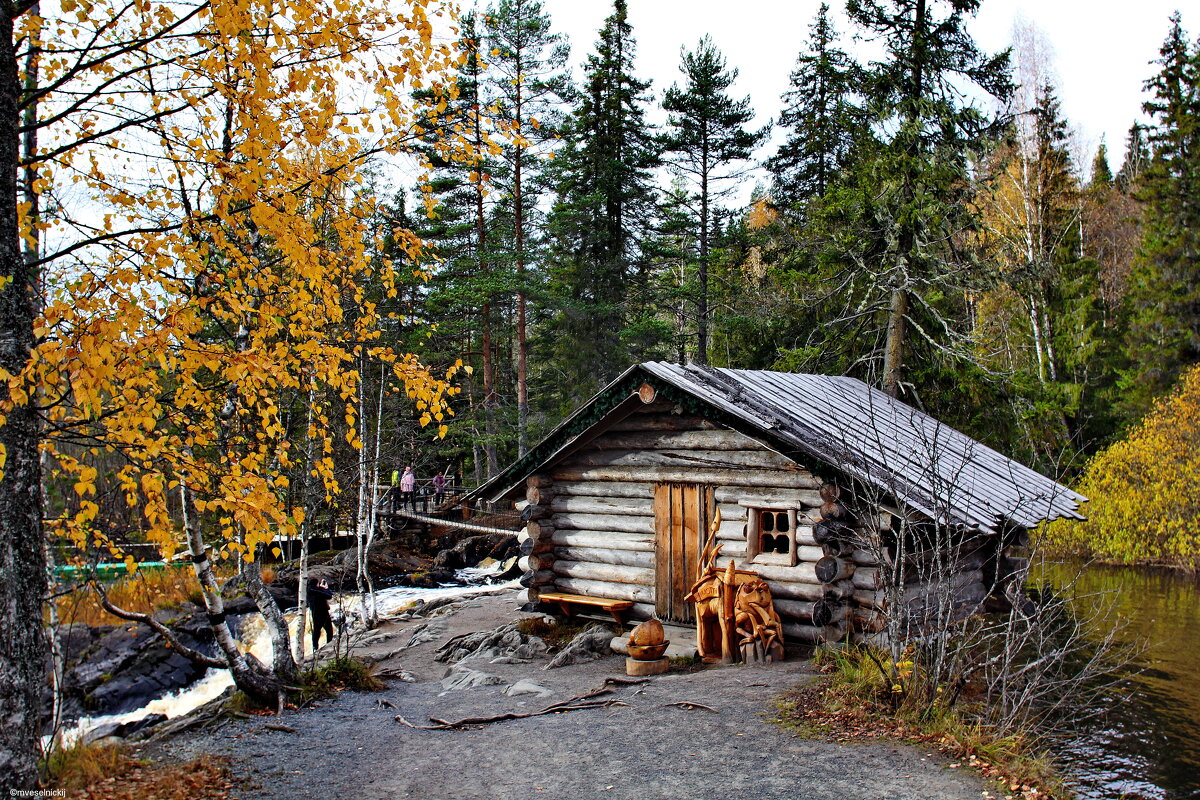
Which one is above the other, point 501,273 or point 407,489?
point 501,273

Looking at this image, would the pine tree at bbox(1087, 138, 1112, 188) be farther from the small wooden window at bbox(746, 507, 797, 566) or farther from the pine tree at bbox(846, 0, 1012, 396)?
the small wooden window at bbox(746, 507, 797, 566)

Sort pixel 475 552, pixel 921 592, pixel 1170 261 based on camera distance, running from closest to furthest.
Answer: pixel 921 592 → pixel 1170 261 → pixel 475 552

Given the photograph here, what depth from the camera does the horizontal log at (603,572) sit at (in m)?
12.0

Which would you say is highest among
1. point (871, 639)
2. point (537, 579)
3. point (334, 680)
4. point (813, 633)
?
point (537, 579)

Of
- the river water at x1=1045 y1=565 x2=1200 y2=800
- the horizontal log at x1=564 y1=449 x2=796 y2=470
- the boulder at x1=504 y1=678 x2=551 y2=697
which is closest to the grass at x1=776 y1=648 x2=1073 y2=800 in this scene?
the river water at x1=1045 y1=565 x2=1200 y2=800

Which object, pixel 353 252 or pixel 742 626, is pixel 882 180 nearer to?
pixel 742 626

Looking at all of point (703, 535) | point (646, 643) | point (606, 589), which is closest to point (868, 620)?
point (703, 535)

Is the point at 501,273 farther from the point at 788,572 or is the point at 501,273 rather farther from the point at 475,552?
the point at 788,572

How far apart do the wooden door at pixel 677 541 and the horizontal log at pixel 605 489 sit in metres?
0.26

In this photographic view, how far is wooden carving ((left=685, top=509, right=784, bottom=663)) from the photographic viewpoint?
9945mm

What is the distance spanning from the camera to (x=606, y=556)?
40.8 feet

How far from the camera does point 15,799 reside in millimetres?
4391

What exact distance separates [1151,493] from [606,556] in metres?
15.0

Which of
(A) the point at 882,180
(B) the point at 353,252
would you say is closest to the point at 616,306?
(A) the point at 882,180
